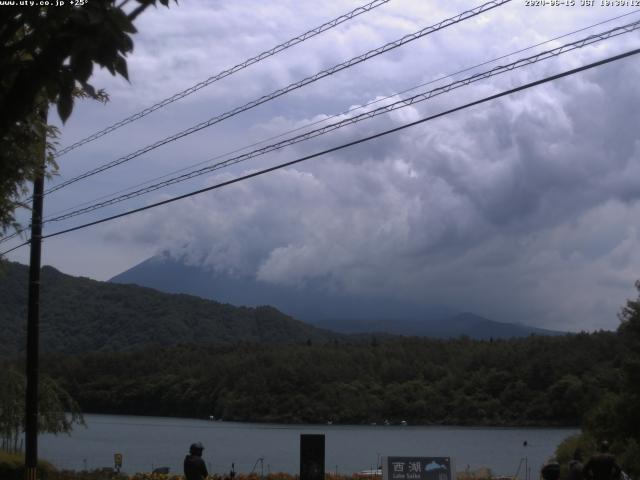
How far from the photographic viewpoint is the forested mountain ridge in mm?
116919

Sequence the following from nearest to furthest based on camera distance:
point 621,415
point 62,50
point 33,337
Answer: point 62,50
point 33,337
point 621,415

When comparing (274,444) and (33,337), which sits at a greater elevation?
(33,337)

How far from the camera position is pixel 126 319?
144m

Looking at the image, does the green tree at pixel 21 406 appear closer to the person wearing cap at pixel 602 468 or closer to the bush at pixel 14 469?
the bush at pixel 14 469

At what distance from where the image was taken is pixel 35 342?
1995 centimetres

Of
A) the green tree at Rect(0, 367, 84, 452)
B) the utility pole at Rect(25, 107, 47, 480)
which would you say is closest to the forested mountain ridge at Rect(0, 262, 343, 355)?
the green tree at Rect(0, 367, 84, 452)

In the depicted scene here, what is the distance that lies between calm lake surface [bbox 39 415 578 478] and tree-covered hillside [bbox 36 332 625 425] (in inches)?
97.4

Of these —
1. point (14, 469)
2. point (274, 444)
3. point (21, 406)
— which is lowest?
point (274, 444)

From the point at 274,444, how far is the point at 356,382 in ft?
A: 78.6

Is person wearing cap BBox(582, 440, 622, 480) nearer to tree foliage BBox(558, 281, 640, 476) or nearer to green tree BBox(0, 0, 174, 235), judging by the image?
green tree BBox(0, 0, 174, 235)

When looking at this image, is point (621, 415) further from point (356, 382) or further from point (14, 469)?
point (356, 382)

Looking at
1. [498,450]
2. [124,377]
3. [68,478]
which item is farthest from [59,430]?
[124,377]

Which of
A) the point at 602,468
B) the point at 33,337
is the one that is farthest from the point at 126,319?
the point at 602,468

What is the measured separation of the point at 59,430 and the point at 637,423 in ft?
59.7
